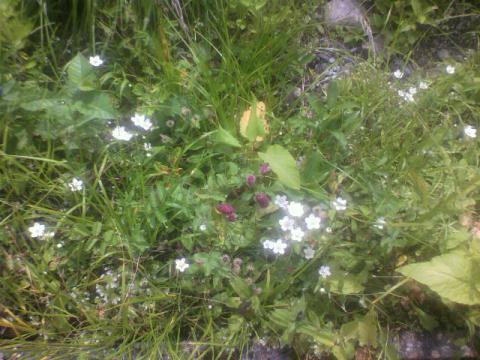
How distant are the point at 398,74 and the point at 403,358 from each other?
155 centimetres

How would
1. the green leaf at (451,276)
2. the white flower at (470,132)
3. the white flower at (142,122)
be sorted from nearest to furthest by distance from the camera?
the green leaf at (451,276)
the white flower at (142,122)
the white flower at (470,132)

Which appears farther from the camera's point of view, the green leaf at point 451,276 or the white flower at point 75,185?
the white flower at point 75,185

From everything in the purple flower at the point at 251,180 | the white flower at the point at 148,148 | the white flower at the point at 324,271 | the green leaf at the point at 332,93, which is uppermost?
the green leaf at the point at 332,93

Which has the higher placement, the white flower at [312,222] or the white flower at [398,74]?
the white flower at [398,74]

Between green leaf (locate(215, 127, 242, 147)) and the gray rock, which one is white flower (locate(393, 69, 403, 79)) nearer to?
the gray rock

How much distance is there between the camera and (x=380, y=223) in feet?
5.48

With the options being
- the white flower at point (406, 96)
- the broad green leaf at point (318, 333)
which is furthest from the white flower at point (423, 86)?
the broad green leaf at point (318, 333)

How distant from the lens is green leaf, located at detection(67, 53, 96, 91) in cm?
173

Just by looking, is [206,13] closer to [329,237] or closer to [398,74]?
[398,74]

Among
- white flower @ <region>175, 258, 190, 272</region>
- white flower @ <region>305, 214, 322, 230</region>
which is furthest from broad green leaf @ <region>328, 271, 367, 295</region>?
white flower @ <region>175, 258, 190, 272</region>

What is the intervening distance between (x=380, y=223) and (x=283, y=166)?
1.64 feet

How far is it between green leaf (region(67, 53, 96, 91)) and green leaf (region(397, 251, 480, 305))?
1.59 metres

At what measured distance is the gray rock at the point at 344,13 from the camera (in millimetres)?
2488

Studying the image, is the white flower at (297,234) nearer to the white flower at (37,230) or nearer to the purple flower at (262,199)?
the purple flower at (262,199)
